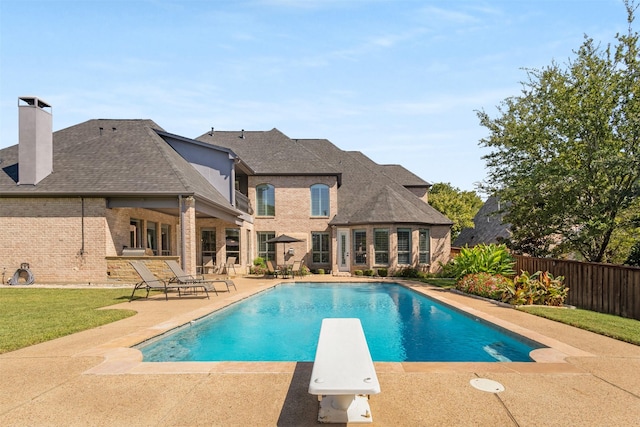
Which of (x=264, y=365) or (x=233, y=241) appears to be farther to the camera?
(x=233, y=241)

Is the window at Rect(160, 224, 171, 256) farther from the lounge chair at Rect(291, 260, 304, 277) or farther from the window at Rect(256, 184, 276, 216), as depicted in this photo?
the lounge chair at Rect(291, 260, 304, 277)

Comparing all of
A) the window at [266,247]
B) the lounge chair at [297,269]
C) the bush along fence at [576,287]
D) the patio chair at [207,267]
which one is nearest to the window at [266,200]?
the window at [266,247]

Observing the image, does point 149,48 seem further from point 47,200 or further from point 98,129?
point 98,129

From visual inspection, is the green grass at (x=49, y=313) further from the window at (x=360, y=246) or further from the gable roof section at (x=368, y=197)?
the gable roof section at (x=368, y=197)

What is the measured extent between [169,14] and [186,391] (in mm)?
10700

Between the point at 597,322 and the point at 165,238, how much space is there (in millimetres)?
→ 21249

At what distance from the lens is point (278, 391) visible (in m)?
4.64

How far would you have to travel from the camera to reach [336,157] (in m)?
30.9

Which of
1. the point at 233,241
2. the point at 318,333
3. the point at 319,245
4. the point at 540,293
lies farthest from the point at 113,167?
the point at 540,293

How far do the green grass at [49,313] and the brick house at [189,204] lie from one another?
2.61 meters

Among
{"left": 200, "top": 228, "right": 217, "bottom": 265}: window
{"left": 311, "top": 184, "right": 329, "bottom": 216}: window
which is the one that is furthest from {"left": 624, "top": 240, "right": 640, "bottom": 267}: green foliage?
{"left": 200, "top": 228, "right": 217, "bottom": 265}: window

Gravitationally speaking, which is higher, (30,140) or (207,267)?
(30,140)

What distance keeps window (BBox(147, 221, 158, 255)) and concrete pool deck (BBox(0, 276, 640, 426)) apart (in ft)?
46.6

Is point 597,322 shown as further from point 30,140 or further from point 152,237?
point 30,140
